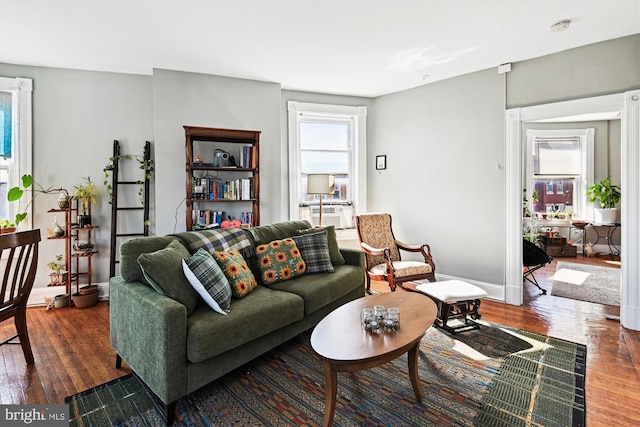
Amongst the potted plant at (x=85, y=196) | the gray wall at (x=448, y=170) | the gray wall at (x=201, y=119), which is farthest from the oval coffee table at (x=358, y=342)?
the potted plant at (x=85, y=196)

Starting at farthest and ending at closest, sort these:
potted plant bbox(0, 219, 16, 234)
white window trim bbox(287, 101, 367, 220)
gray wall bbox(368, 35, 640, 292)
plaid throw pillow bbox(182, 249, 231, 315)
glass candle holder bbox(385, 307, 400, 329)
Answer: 1. white window trim bbox(287, 101, 367, 220)
2. potted plant bbox(0, 219, 16, 234)
3. gray wall bbox(368, 35, 640, 292)
4. plaid throw pillow bbox(182, 249, 231, 315)
5. glass candle holder bbox(385, 307, 400, 329)

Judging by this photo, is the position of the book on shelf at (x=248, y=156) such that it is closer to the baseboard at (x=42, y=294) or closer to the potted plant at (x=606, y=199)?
the baseboard at (x=42, y=294)

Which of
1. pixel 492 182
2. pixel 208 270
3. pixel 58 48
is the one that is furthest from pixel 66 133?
pixel 492 182

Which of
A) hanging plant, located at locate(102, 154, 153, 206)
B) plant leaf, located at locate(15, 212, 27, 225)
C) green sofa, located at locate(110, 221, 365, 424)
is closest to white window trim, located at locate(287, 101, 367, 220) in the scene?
hanging plant, located at locate(102, 154, 153, 206)

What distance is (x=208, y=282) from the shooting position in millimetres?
2273

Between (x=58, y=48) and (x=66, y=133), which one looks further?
(x=66, y=133)

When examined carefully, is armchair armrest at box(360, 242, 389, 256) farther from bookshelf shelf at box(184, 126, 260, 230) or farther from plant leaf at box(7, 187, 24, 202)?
plant leaf at box(7, 187, 24, 202)

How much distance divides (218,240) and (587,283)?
4868 millimetres

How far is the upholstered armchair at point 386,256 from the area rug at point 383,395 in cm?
121

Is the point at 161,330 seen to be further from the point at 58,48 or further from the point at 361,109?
the point at 361,109

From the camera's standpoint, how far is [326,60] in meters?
3.80

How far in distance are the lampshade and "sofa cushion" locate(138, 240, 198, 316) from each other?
8.02 feet

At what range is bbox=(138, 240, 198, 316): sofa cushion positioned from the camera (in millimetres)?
2131

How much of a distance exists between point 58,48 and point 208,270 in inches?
117
